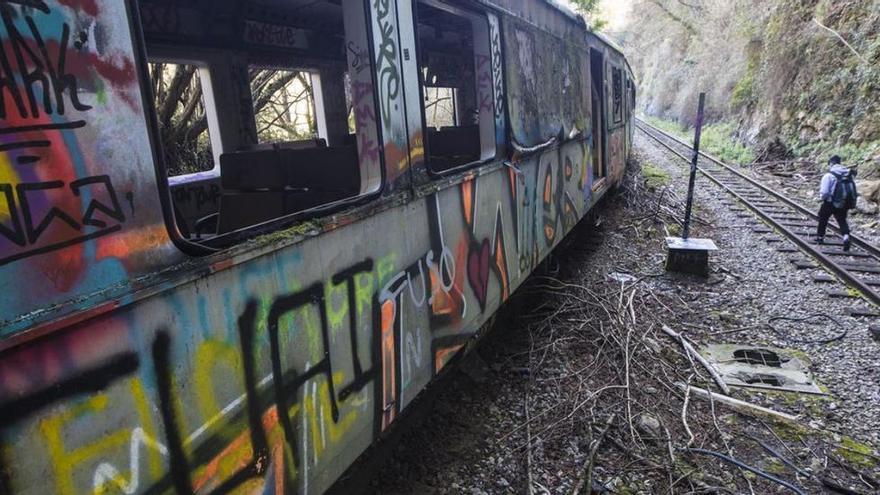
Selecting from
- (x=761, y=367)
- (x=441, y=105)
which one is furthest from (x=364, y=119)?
(x=441, y=105)

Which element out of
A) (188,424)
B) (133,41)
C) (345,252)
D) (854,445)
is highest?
(133,41)

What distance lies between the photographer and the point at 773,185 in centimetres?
1368

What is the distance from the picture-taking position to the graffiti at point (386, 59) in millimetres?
2633

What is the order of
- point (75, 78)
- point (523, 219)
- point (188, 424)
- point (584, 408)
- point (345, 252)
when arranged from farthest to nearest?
point (523, 219)
point (584, 408)
point (345, 252)
point (188, 424)
point (75, 78)

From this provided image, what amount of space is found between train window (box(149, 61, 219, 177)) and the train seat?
4363 millimetres

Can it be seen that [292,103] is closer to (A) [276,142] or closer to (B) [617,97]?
(A) [276,142]

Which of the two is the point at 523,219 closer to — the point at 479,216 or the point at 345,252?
the point at 479,216

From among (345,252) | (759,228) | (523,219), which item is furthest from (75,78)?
(759,228)

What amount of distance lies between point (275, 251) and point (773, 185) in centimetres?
1497

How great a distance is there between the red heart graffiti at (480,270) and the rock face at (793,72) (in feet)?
39.3

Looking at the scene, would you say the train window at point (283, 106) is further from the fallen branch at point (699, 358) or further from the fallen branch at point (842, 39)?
the fallen branch at point (842, 39)

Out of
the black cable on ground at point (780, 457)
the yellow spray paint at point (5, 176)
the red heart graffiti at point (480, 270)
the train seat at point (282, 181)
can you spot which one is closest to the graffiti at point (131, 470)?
the yellow spray paint at point (5, 176)

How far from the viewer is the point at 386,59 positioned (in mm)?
2699

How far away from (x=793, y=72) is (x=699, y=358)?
1688cm
